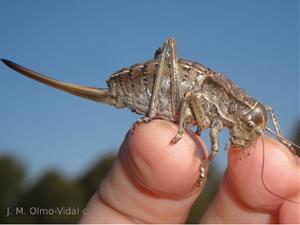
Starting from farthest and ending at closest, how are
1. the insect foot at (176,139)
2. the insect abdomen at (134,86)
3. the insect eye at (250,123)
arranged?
the insect abdomen at (134,86)
the insect eye at (250,123)
the insect foot at (176,139)

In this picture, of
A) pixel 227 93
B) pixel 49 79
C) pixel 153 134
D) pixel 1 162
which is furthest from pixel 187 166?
pixel 1 162

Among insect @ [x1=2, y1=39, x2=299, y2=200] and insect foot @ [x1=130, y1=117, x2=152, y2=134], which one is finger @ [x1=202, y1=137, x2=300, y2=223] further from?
insect foot @ [x1=130, y1=117, x2=152, y2=134]

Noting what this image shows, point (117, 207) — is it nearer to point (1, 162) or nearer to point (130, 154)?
point (130, 154)

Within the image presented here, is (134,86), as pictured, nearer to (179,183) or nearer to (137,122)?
(137,122)

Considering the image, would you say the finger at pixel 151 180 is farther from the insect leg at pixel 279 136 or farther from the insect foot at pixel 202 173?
the insect leg at pixel 279 136

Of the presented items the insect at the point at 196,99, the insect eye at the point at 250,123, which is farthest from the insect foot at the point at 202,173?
the insect eye at the point at 250,123

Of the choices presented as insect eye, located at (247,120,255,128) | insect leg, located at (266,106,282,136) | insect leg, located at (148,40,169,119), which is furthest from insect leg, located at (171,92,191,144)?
insect leg, located at (266,106,282,136)

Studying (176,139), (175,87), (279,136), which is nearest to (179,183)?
(176,139)
